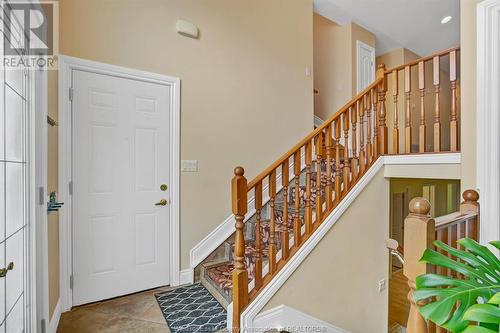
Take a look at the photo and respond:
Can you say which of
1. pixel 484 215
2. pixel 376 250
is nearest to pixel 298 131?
pixel 376 250

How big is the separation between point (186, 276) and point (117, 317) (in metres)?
0.71

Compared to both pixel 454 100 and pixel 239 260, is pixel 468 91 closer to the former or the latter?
pixel 454 100

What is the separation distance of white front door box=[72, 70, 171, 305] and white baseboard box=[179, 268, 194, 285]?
0.14 metres

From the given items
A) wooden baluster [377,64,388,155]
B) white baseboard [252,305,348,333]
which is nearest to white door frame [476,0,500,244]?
wooden baluster [377,64,388,155]

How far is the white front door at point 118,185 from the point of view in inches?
88.0

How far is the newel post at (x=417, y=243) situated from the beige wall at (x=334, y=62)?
11.3 ft

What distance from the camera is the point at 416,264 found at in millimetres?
1061

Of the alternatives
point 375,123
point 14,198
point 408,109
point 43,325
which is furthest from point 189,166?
point 408,109

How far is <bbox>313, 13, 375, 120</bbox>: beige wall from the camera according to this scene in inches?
165

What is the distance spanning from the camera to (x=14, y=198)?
138cm

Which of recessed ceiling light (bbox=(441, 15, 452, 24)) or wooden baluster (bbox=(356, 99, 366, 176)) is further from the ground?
recessed ceiling light (bbox=(441, 15, 452, 24))

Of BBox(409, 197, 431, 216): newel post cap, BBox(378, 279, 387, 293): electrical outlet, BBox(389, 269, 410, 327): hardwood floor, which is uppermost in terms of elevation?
BBox(409, 197, 431, 216): newel post cap

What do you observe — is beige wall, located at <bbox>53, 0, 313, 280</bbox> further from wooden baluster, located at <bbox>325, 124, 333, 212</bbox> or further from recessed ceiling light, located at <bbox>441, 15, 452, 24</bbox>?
recessed ceiling light, located at <bbox>441, 15, 452, 24</bbox>

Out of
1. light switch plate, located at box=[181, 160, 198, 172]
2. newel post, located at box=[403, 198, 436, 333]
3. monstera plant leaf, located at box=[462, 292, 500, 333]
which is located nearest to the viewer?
monstera plant leaf, located at box=[462, 292, 500, 333]
